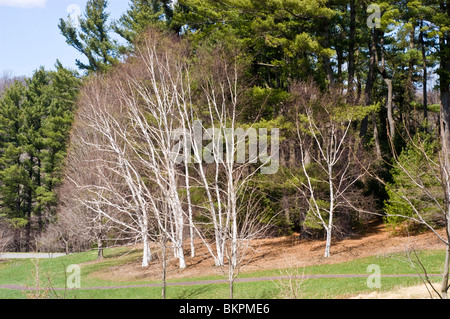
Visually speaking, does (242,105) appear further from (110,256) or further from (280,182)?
(110,256)

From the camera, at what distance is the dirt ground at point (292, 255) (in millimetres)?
16016

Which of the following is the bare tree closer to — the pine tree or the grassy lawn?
the grassy lawn

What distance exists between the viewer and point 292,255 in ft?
56.6

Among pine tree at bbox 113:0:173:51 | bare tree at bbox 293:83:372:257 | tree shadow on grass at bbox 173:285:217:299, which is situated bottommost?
tree shadow on grass at bbox 173:285:217:299

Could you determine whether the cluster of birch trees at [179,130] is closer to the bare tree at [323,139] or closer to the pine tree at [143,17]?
the bare tree at [323,139]

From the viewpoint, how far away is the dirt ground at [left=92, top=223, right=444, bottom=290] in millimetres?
16016

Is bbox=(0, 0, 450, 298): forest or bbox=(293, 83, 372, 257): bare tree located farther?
bbox=(293, 83, 372, 257): bare tree

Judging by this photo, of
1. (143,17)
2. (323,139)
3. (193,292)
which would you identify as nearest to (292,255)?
(323,139)

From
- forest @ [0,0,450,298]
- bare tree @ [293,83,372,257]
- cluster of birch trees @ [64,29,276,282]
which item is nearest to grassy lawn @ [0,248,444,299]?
forest @ [0,0,450,298]

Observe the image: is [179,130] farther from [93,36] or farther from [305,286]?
[93,36]
